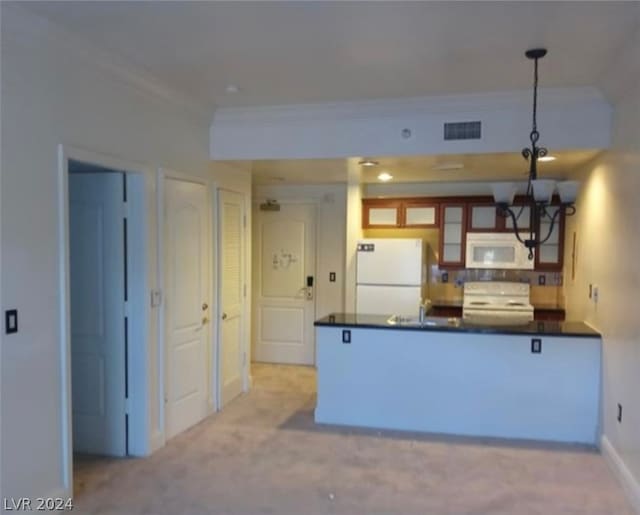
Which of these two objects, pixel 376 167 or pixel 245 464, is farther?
pixel 376 167

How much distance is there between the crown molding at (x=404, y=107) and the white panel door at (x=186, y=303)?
2.42ft

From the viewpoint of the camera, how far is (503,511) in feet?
9.91

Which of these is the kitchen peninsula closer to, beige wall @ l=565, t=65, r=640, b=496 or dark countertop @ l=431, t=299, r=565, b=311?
beige wall @ l=565, t=65, r=640, b=496

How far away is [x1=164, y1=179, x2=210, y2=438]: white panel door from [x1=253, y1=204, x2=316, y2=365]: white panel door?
216 cm

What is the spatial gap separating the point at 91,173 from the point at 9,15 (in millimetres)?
1321

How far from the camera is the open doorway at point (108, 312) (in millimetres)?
3701

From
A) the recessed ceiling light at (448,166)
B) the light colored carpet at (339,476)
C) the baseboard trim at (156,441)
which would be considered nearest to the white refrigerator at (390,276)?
the recessed ceiling light at (448,166)

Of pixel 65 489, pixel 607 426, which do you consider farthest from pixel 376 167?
pixel 65 489

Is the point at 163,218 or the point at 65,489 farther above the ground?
the point at 163,218

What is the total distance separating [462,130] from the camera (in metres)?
4.16

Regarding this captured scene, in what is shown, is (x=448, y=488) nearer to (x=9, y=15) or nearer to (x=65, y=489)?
(x=65, y=489)

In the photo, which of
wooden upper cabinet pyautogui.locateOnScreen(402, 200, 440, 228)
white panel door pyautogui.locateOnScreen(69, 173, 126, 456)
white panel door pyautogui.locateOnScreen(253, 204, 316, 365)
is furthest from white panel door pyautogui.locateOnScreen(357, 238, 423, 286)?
white panel door pyautogui.locateOnScreen(69, 173, 126, 456)

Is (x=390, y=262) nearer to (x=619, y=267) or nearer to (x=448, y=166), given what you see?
(x=448, y=166)

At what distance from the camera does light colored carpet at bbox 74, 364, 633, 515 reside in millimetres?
3078
